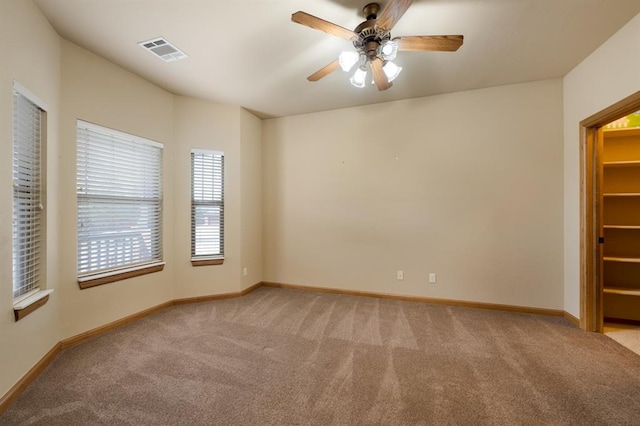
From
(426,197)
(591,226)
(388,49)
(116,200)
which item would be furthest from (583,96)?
(116,200)

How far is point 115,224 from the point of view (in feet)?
9.34

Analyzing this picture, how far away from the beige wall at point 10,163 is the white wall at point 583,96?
460 cm

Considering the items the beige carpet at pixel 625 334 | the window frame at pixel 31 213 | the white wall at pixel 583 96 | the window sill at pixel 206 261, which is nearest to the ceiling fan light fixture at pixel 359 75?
the white wall at pixel 583 96

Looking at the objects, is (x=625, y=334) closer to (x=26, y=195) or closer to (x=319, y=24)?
(x=319, y=24)

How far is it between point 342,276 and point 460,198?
6.42ft

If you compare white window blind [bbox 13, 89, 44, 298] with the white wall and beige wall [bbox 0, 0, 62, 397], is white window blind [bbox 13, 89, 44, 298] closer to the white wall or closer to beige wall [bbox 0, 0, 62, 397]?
beige wall [bbox 0, 0, 62, 397]

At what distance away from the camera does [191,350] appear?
7.63 feet

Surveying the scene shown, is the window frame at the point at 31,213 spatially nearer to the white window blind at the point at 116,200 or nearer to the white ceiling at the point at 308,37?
the white window blind at the point at 116,200

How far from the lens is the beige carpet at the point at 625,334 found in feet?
7.80

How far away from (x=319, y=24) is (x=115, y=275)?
3095 millimetres

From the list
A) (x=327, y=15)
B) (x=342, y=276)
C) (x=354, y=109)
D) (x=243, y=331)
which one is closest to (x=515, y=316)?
(x=342, y=276)

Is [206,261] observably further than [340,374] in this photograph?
Yes

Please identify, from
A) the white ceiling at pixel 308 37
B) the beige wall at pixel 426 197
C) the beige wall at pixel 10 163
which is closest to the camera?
the beige wall at pixel 10 163

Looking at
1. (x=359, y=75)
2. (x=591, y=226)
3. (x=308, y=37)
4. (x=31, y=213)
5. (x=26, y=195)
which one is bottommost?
(x=591, y=226)
